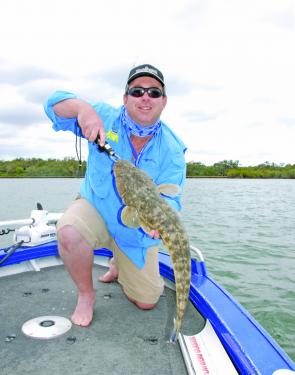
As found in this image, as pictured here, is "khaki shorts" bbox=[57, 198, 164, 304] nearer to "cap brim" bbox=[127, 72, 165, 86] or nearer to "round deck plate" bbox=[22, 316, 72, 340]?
"round deck plate" bbox=[22, 316, 72, 340]

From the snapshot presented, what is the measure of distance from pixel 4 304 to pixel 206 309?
2267mm

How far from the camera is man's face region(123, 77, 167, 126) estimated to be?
12.8 feet

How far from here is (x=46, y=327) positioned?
11.7 feet

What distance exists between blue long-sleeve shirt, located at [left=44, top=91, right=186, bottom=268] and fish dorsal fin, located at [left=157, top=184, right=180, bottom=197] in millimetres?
400

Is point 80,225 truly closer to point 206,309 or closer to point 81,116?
point 81,116

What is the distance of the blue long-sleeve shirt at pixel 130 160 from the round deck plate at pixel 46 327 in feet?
3.44

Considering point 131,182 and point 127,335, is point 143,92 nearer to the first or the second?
point 131,182

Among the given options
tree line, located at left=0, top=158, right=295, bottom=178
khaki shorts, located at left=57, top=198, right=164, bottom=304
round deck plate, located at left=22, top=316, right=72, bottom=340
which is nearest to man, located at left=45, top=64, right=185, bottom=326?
khaki shorts, located at left=57, top=198, right=164, bottom=304

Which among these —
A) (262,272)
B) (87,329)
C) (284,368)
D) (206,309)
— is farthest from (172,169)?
(262,272)

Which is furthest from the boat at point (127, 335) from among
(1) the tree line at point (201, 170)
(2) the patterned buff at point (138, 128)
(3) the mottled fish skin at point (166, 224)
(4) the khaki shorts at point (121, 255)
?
(1) the tree line at point (201, 170)

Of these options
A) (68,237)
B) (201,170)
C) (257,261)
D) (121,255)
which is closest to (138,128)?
(68,237)

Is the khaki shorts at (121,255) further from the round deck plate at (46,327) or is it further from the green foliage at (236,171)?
the green foliage at (236,171)

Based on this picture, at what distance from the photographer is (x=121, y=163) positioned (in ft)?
11.6

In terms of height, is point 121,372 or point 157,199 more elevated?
point 157,199
